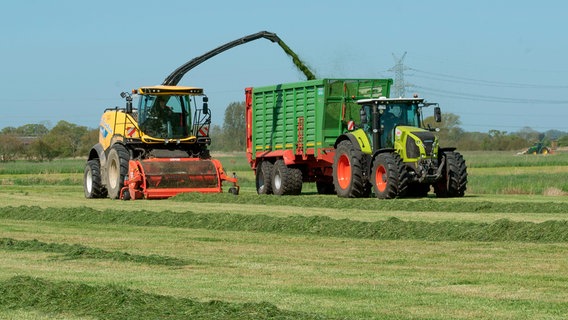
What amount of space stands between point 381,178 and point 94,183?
923 centimetres

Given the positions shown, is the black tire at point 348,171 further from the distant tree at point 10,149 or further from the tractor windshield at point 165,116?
the distant tree at point 10,149

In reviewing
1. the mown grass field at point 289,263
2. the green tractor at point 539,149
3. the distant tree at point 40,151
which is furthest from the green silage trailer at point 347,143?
the green tractor at point 539,149

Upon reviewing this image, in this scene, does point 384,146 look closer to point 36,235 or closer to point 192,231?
point 192,231

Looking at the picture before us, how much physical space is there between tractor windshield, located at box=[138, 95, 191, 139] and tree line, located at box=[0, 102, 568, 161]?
38.5 metres

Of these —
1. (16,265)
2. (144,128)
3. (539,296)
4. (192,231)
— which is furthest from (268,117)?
(539,296)

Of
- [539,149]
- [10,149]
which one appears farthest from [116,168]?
[539,149]

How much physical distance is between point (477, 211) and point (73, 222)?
7975 mm

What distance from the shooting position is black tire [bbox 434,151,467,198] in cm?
2616

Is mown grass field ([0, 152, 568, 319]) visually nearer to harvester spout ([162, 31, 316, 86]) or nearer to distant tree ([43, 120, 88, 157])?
harvester spout ([162, 31, 316, 86])

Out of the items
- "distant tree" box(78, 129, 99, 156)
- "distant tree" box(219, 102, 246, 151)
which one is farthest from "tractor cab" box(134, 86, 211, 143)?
"distant tree" box(219, 102, 246, 151)

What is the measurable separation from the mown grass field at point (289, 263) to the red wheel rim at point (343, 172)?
3179mm

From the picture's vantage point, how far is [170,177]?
2880 cm

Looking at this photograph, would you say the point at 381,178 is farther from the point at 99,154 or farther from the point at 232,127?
the point at 232,127

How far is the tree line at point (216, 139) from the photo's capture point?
307 ft
